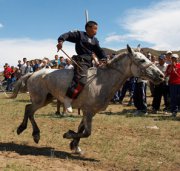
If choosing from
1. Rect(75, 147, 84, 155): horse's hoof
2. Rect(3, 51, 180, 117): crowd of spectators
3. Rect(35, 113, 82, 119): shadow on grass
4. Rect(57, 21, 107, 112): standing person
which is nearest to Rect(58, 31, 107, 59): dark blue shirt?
Rect(57, 21, 107, 112): standing person

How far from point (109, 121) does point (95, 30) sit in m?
5.48

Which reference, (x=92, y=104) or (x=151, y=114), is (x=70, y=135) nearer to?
(x=92, y=104)

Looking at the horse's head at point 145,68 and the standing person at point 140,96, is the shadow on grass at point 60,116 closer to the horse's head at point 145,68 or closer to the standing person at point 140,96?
the standing person at point 140,96

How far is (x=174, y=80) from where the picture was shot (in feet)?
51.6

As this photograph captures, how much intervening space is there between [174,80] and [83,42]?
731 centimetres

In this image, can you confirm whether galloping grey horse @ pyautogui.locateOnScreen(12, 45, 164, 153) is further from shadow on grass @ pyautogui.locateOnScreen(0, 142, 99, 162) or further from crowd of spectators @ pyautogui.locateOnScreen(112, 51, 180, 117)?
crowd of spectators @ pyautogui.locateOnScreen(112, 51, 180, 117)

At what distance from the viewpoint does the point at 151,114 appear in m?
16.6

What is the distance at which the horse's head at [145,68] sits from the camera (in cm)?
890

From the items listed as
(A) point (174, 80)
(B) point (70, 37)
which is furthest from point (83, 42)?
(A) point (174, 80)

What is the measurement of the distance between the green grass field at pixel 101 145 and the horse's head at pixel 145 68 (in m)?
1.88

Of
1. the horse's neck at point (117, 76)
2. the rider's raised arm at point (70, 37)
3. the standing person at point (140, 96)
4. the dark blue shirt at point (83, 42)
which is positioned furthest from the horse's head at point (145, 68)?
the standing person at point (140, 96)

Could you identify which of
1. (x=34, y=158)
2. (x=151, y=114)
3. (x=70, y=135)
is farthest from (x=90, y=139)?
(x=151, y=114)

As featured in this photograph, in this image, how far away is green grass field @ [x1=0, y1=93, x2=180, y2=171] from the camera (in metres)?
8.38

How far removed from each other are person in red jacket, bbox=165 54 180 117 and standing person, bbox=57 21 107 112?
21.4ft
